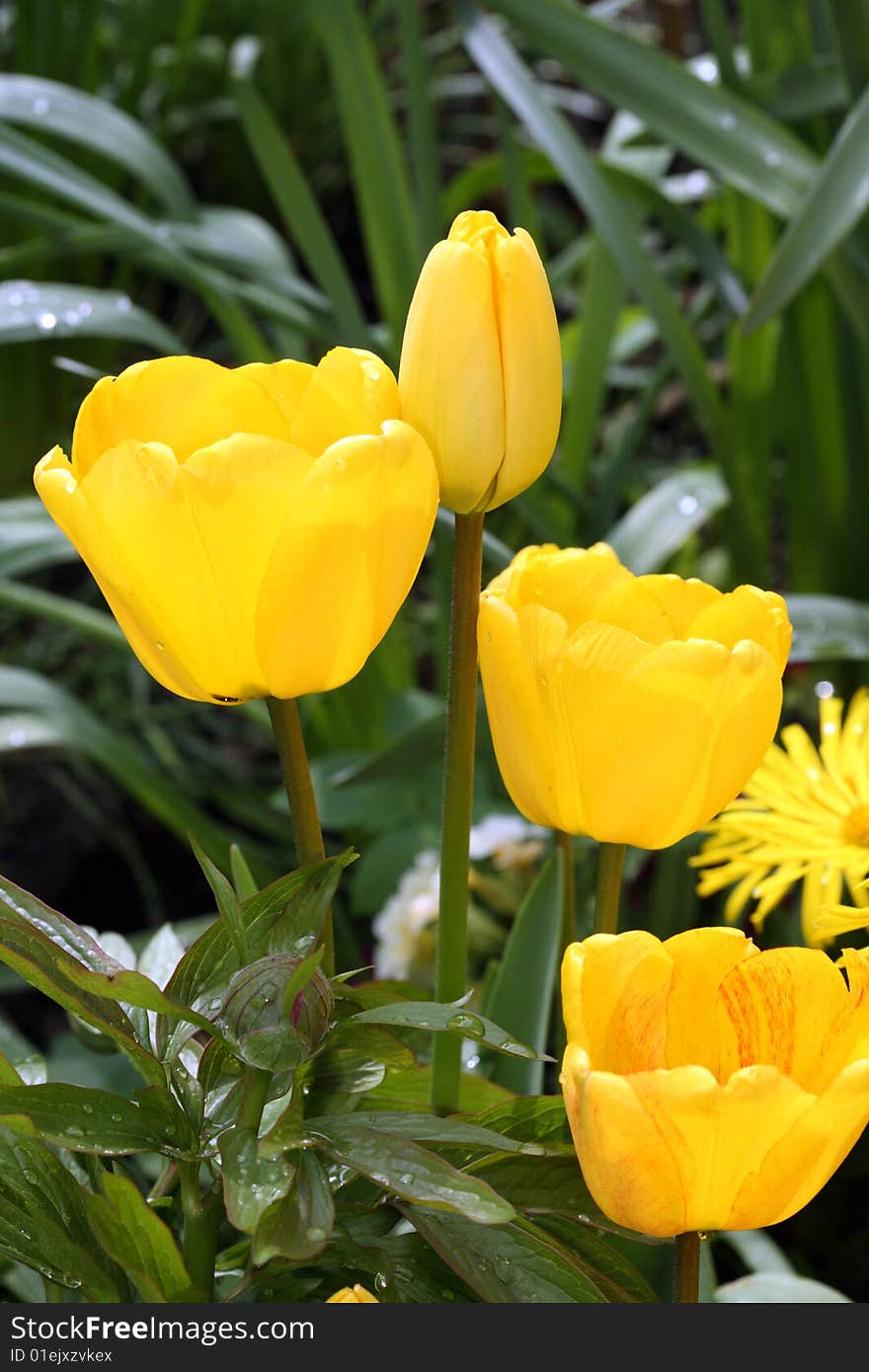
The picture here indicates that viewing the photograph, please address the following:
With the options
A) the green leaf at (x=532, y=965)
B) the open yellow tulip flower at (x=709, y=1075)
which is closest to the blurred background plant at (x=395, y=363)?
the green leaf at (x=532, y=965)

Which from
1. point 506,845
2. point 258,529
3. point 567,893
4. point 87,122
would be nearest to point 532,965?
point 567,893

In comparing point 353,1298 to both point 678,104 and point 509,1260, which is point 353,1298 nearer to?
point 509,1260

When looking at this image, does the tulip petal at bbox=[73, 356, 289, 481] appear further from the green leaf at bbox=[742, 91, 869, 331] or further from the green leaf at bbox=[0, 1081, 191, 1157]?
the green leaf at bbox=[742, 91, 869, 331]

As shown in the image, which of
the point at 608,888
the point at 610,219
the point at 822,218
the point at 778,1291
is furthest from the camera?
the point at 610,219

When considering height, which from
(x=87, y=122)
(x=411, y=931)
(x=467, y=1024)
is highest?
(x=87, y=122)

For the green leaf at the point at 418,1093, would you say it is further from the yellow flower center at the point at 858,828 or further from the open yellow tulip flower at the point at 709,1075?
the yellow flower center at the point at 858,828

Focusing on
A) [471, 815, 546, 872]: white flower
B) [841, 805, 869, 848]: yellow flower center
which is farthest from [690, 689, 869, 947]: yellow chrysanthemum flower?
[471, 815, 546, 872]: white flower
